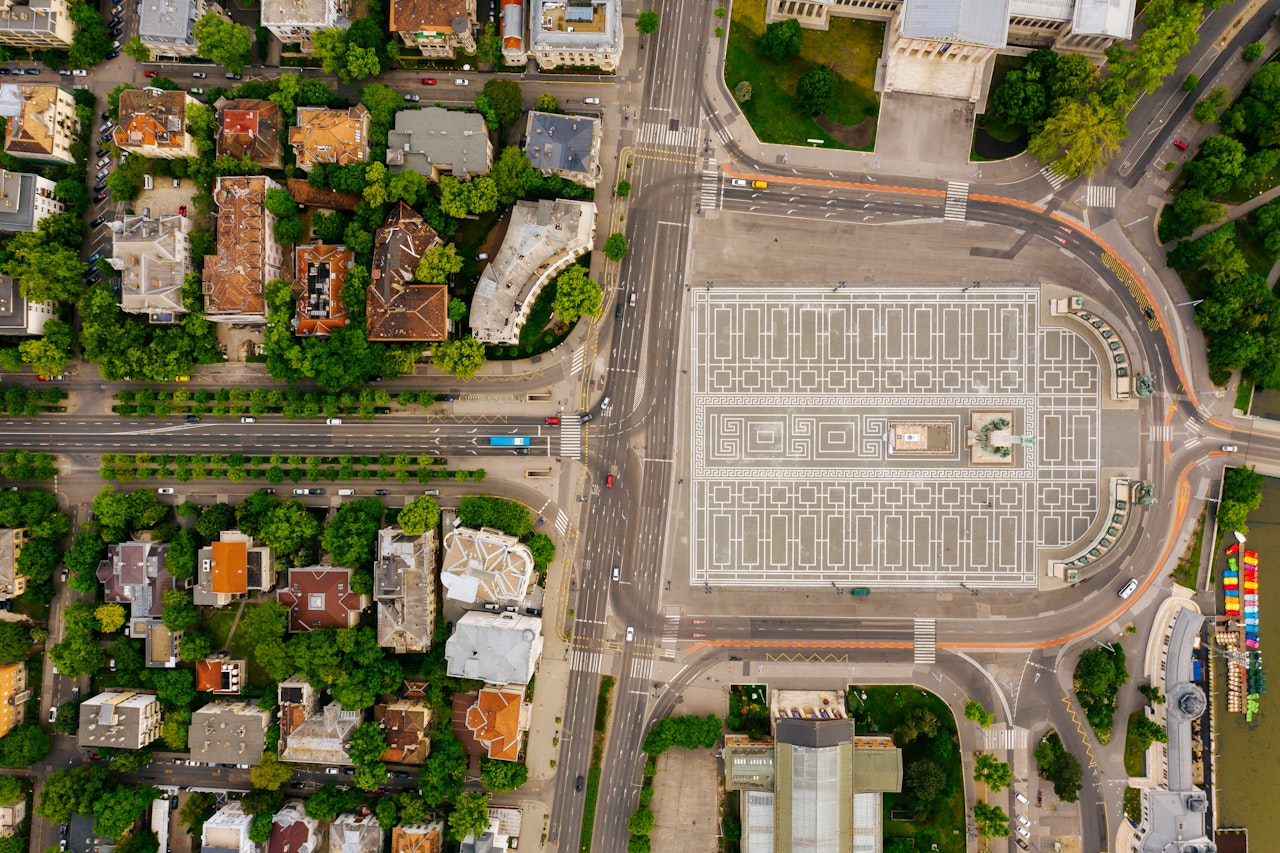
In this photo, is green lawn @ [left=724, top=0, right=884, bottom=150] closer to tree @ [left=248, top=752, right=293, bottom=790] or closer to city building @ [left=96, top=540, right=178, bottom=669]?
city building @ [left=96, top=540, right=178, bottom=669]

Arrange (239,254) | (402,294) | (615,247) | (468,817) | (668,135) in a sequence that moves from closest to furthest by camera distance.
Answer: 1. (402,294)
2. (239,254)
3. (468,817)
4. (615,247)
5. (668,135)

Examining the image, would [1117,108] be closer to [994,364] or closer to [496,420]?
[994,364]

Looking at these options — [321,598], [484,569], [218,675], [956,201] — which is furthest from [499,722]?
[956,201]

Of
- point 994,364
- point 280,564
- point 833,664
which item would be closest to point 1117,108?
point 994,364

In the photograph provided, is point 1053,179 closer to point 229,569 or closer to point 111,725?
point 229,569

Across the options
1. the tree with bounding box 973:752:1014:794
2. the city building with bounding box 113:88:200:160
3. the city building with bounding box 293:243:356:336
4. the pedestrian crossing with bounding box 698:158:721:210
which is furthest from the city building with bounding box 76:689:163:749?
the tree with bounding box 973:752:1014:794
